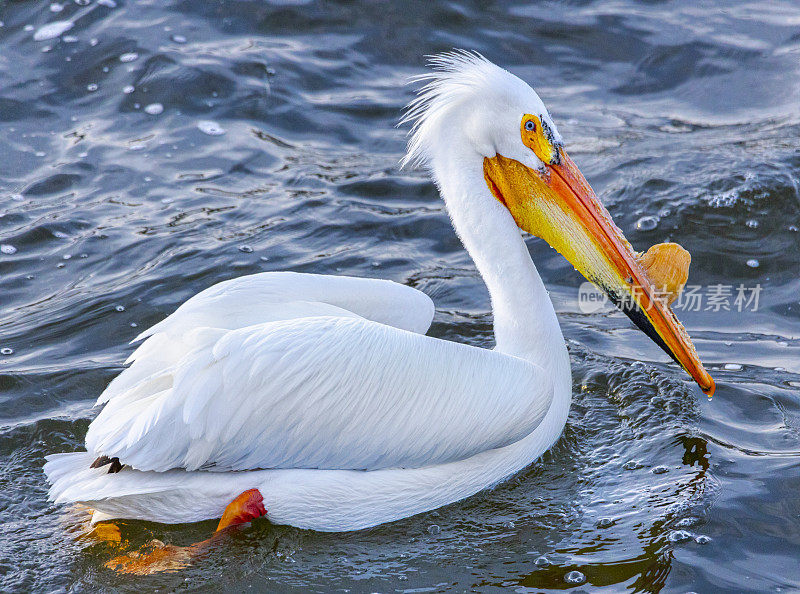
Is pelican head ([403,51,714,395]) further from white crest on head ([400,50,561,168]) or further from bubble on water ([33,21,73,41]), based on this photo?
bubble on water ([33,21,73,41])

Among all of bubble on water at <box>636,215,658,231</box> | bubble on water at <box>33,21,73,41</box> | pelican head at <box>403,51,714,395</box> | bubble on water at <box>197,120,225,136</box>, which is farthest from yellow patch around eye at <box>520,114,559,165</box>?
bubble on water at <box>33,21,73,41</box>

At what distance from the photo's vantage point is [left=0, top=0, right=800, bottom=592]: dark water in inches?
132

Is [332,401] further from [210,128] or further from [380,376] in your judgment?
[210,128]

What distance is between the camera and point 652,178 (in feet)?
19.2

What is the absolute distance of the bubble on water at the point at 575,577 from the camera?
10.4ft

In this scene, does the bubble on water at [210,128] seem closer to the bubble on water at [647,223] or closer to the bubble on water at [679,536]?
the bubble on water at [647,223]

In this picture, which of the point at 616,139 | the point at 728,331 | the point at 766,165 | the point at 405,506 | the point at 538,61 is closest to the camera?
the point at 405,506

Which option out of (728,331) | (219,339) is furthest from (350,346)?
(728,331)

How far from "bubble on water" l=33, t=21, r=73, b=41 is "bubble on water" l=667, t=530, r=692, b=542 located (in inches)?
230

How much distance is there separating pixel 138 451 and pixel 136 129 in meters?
3.75

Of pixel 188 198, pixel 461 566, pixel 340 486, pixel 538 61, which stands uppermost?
pixel 538 61

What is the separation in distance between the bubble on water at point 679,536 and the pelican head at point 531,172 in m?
0.62

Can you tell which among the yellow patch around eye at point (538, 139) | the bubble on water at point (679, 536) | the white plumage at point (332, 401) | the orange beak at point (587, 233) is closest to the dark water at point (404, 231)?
the bubble on water at point (679, 536)

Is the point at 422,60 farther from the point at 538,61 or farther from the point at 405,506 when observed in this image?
the point at 405,506
